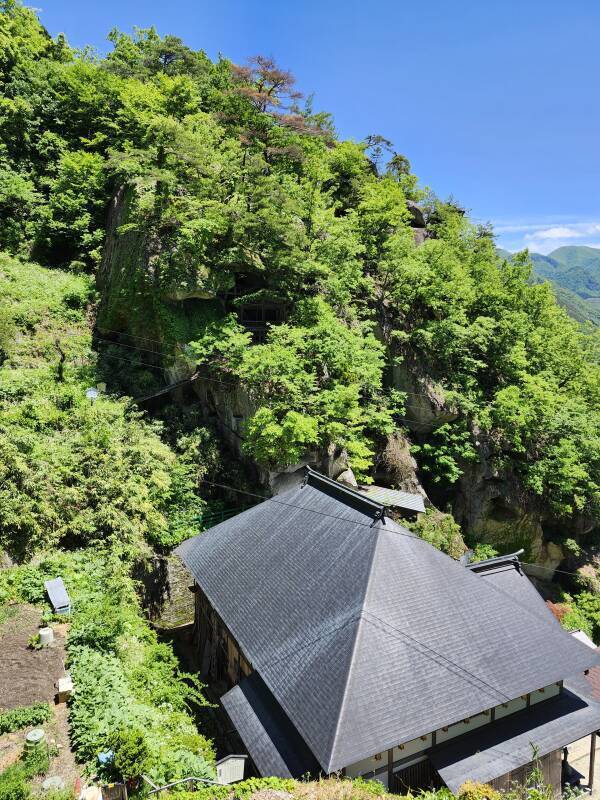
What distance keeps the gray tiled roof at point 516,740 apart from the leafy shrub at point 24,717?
7.34 metres

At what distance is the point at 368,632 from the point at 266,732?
106 inches

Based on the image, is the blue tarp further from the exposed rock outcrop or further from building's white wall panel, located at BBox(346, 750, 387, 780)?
the exposed rock outcrop

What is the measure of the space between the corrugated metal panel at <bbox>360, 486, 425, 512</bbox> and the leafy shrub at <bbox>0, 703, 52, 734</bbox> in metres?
11.9

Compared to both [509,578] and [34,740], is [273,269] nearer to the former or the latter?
[509,578]

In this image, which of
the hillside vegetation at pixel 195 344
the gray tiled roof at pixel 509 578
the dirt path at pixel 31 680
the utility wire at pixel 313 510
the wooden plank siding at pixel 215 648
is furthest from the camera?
the gray tiled roof at pixel 509 578

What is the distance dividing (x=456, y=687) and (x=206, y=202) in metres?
17.6

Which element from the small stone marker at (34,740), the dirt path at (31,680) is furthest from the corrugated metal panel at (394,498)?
the small stone marker at (34,740)

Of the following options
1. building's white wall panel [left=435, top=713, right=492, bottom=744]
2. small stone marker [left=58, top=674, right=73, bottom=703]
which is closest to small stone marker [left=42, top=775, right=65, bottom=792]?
small stone marker [left=58, top=674, right=73, bottom=703]

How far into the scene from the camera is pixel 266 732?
8336 mm

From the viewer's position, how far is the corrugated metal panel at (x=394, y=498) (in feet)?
56.7

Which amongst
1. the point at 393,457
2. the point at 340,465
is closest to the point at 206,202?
the point at 340,465

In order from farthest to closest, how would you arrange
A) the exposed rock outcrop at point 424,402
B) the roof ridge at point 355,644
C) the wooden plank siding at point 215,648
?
1. the exposed rock outcrop at point 424,402
2. the wooden plank siding at point 215,648
3. the roof ridge at point 355,644

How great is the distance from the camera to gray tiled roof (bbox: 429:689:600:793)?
8.33 m

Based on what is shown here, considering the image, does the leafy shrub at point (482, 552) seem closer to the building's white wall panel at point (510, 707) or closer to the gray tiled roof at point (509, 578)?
the gray tiled roof at point (509, 578)
